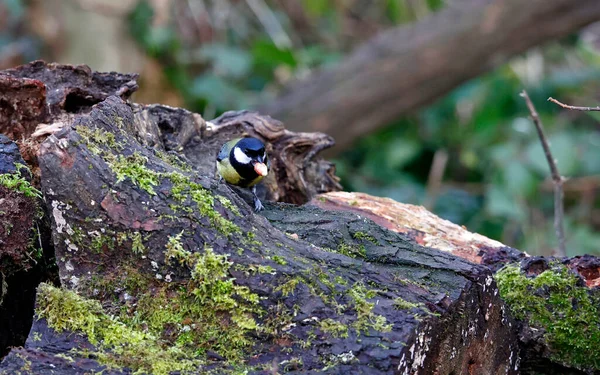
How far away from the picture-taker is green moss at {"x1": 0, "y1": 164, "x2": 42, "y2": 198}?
155 centimetres

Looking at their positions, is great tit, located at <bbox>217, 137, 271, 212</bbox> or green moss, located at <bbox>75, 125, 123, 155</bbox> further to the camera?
great tit, located at <bbox>217, 137, 271, 212</bbox>

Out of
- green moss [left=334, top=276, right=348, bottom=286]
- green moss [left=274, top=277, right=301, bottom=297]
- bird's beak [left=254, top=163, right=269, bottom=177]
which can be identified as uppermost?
bird's beak [left=254, top=163, right=269, bottom=177]

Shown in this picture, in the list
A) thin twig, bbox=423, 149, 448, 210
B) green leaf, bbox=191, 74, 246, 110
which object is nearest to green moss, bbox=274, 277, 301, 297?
thin twig, bbox=423, 149, 448, 210

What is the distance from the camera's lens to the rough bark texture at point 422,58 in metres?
4.58

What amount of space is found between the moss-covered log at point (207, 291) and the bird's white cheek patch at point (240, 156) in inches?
27.5

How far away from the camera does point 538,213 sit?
457 cm

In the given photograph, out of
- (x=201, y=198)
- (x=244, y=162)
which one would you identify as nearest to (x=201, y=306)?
(x=201, y=198)

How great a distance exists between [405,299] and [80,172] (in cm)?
76

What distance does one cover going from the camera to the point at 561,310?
171 centimetres

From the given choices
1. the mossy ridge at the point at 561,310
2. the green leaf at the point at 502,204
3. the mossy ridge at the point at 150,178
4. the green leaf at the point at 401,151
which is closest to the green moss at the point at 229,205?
the mossy ridge at the point at 150,178

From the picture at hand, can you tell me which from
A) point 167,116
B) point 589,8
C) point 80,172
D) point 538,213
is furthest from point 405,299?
point 589,8

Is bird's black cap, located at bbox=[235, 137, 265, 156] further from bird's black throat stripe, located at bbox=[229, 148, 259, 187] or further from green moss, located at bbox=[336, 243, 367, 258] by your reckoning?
green moss, located at bbox=[336, 243, 367, 258]

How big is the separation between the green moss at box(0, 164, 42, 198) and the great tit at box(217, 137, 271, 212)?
2.72 ft

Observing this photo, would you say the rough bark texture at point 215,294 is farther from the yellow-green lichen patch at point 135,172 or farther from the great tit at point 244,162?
the great tit at point 244,162
